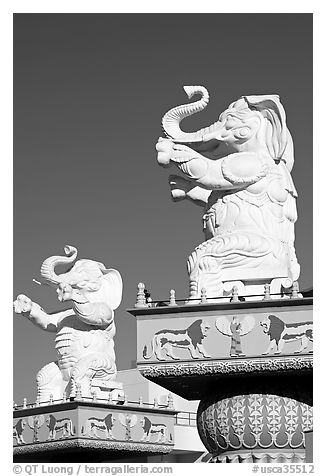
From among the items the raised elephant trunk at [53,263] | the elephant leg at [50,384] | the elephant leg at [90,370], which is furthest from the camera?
the elephant leg at [50,384]

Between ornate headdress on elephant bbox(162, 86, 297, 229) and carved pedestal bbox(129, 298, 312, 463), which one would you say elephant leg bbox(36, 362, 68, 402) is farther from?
ornate headdress on elephant bbox(162, 86, 297, 229)

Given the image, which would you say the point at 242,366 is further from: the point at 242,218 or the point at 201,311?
the point at 242,218

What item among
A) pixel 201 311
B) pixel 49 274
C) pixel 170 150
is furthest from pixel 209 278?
pixel 49 274

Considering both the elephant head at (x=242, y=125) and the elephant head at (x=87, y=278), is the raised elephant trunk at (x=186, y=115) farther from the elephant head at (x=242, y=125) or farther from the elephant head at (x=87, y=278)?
the elephant head at (x=87, y=278)

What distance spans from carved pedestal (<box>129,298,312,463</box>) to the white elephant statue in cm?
56

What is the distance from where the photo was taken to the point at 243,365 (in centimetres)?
1585

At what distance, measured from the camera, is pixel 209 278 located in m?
16.6

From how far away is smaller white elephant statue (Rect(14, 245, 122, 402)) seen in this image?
20.6m

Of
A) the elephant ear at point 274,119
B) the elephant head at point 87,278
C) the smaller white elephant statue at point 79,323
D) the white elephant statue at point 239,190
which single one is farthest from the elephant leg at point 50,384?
the elephant ear at point 274,119

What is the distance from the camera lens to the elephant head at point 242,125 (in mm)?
17375

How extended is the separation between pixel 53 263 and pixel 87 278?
647 mm

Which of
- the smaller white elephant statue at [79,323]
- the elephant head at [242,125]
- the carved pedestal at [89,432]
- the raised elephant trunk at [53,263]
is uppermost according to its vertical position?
the elephant head at [242,125]

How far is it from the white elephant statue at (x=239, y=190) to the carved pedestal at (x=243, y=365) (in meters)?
0.56
